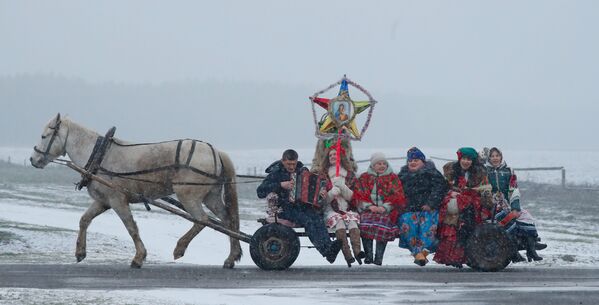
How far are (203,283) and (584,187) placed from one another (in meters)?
32.3

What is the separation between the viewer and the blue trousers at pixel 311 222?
1265 centimetres

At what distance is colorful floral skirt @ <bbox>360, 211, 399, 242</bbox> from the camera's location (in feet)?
41.6

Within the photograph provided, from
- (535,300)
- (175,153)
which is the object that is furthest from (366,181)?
(535,300)

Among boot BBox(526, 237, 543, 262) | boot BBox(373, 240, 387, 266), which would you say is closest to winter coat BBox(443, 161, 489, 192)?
boot BBox(526, 237, 543, 262)

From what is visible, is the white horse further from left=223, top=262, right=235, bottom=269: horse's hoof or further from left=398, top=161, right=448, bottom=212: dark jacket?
left=398, top=161, right=448, bottom=212: dark jacket

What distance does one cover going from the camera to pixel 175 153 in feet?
44.1

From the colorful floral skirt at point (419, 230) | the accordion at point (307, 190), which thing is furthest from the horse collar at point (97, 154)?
the colorful floral skirt at point (419, 230)

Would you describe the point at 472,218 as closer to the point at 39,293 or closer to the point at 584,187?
the point at 39,293

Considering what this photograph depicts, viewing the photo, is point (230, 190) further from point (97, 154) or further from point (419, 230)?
point (419, 230)

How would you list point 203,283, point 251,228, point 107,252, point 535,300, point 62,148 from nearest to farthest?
1. point 535,300
2. point 203,283
3. point 62,148
4. point 107,252
5. point 251,228

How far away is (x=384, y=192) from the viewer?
12961 mm

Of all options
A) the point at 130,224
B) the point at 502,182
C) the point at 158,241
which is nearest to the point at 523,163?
the point at 158,241

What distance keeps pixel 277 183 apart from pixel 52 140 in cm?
337

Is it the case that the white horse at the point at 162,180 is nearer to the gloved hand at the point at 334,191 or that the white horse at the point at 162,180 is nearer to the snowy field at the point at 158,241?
the snowy field at the point at 158,241
